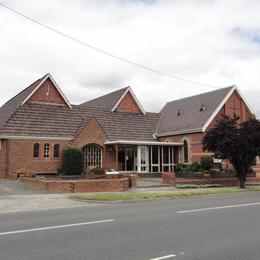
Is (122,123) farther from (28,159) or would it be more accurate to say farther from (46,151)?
(28,159)

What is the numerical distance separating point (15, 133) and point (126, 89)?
49.5 ft

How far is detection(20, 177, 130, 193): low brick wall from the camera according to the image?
23.0 meters

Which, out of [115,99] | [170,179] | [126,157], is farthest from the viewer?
[115,99]

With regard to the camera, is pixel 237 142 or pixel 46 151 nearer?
pixel 237 142

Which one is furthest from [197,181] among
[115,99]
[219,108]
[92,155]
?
[115,99]

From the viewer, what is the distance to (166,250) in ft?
26.1

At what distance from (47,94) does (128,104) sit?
9.72m

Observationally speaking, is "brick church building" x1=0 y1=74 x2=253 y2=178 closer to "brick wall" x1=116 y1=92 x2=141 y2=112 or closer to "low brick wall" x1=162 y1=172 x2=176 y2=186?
"brick wall" x1=116 y1=92 x2=141 y2=112

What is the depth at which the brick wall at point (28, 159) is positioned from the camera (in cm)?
3316

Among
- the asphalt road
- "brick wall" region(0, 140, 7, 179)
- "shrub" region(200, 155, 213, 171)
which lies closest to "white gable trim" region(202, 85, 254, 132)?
"shrub" region(200, 155, 213, 171)

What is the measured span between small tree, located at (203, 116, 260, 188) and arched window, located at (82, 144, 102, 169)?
37.9 feet

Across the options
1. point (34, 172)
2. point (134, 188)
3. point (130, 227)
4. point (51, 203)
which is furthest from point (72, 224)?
point (34, 172)

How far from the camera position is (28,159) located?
1328 inches

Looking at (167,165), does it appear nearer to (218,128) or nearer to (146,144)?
(146,144)
